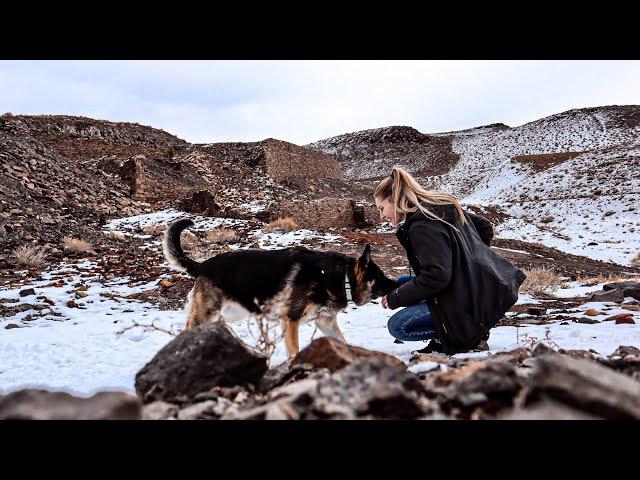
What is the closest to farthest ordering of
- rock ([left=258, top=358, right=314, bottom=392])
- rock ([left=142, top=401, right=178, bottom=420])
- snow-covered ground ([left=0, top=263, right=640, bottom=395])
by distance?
rock ([left=142, top=401, right=178, bottom=420])
rock ([left=258, top=358, right=314, bottom=392])
snow-covered ground ([left=0, top=263, right=640, bottom=395])

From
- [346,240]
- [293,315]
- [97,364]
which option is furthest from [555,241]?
[97,364]

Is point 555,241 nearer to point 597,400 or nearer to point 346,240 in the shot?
point 346,240

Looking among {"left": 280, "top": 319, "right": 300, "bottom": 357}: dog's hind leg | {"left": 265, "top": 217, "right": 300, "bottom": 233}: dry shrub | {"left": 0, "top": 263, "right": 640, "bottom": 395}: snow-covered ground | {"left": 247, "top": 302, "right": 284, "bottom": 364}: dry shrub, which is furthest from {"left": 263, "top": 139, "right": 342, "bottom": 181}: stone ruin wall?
{"left": 247, "top": 302, "right": 284, "bottom": 364}: dry shrub

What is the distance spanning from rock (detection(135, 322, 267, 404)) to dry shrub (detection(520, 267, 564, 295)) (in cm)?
673

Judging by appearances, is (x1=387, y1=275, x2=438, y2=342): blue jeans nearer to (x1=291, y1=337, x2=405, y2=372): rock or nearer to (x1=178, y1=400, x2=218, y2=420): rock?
(x1=291, y1=337, x2=405, y2=372): rock

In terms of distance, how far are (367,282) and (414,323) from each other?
2.34 ft

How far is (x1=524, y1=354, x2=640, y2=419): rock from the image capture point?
1.09 meters

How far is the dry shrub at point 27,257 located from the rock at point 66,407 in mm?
8420

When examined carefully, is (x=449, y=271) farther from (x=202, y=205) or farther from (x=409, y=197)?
(x=202, y=205)

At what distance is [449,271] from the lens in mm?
3396

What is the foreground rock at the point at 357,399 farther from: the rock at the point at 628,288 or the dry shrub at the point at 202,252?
the dry shrub at the point at 202,252

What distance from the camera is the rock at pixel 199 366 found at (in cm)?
206

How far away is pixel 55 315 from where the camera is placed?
6117mm
